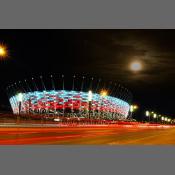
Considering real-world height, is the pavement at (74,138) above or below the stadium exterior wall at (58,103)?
below

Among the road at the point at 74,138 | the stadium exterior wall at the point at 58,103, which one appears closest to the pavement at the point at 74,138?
the road at the point at 74,138

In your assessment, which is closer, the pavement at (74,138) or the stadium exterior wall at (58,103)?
the pavement at (74,138)

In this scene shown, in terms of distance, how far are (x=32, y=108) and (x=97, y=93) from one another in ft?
106

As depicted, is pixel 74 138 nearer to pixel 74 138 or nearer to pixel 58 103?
pixel 74 138

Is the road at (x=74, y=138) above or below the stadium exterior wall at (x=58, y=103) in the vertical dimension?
below

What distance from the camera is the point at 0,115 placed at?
6153cm

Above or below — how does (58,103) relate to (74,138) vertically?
above

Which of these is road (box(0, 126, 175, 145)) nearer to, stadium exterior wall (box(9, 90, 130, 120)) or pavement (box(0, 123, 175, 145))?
pavement (box(0, 123, 175, 145))

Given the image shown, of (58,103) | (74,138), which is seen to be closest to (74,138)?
(74,138)

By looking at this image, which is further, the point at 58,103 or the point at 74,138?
the point at 58,103

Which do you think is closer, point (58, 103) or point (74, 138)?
point (74, 138)

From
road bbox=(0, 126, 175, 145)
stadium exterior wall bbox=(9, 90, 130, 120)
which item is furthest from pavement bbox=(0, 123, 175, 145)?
stadium exterior wall bbox=(9, 90, 130, 120)

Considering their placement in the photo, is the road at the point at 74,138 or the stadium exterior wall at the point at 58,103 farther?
the stadium exterior wall at the point at 58,103

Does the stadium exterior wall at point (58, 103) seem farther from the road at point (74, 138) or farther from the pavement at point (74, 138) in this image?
the road at point (74, 138)
